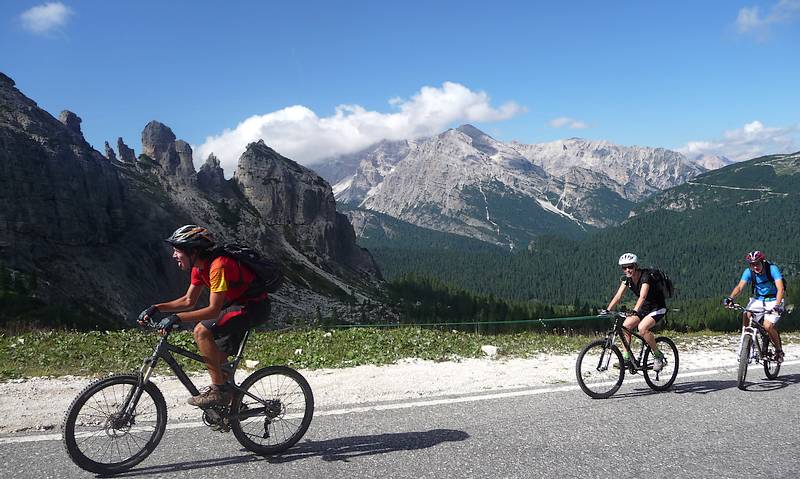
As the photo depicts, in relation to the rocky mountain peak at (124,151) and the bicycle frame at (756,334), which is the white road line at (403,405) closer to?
the bicycle frame at (756,334)

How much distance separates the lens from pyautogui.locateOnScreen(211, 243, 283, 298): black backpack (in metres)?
7.27

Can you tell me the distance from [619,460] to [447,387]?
4.61 meters

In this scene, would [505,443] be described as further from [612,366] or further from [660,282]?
[660,282]

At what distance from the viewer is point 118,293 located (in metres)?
73.3

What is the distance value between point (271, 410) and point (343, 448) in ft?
3.86

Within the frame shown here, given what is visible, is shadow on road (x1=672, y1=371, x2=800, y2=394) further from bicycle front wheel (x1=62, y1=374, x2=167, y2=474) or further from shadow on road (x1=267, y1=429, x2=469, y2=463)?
bicycle front wheel (x1=62, y1=374, x2=167, y2=474)

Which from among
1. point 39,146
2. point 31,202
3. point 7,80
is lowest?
point 31,202

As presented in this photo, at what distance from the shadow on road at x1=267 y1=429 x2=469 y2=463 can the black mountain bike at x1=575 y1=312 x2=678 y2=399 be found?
3645 mm

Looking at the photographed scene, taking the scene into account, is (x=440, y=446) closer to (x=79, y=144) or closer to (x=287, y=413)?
(x=287, y=413)

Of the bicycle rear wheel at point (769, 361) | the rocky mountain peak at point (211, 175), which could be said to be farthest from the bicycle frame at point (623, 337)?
the rocky mountain peak at point (211, 175)

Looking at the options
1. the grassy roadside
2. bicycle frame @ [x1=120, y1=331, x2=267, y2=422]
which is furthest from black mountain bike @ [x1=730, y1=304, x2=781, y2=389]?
bicycle frame @ [x1=120, y1=331, x2=267, y2=422]

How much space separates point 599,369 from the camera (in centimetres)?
1088

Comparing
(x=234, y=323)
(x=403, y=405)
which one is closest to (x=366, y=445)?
(x=403, y=405)

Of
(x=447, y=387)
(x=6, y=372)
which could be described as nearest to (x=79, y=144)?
(x=6, y=372)
